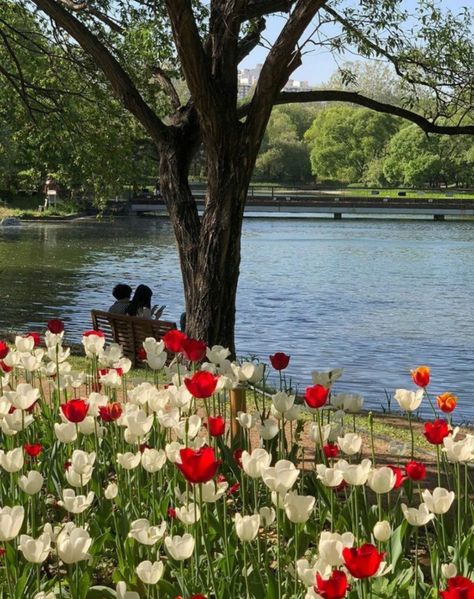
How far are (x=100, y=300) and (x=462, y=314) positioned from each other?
336 inches

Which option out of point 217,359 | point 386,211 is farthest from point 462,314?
point 386,211

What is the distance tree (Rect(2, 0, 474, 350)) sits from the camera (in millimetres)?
9227

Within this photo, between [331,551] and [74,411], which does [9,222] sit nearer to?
[74,411]

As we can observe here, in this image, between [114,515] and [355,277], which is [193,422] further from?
[355,277]

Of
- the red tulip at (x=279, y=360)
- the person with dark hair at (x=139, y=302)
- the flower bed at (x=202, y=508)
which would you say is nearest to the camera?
the flower bed at (x=202, y=508)

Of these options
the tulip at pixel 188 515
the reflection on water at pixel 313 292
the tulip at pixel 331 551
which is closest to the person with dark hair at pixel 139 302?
the reflection on water at pixel 313 292

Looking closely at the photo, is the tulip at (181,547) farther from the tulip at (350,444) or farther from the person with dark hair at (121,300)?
the person with dark hair at (121,300)

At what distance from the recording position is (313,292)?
2823 cm

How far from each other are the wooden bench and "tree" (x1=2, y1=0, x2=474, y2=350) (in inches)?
16.8

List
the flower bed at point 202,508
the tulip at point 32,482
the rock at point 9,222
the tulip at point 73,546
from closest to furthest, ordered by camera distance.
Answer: the tulip at point 73,546 < the flower bed at point 202,508 < the tulip at point 32,482 < the rock at point 9,222

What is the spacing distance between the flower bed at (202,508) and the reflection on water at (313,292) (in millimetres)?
8003

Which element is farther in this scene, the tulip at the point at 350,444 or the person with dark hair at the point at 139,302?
the person with dark hair at the point at 139,302

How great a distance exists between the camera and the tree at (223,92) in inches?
363

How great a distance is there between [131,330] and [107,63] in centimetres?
288
